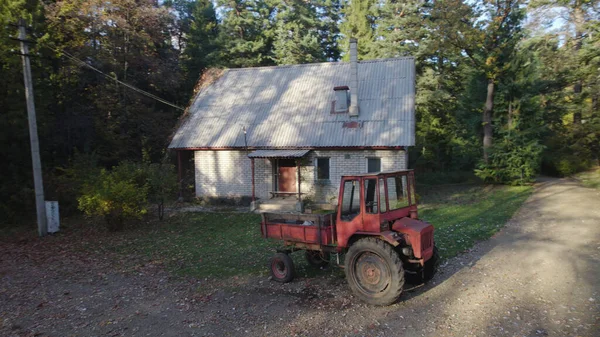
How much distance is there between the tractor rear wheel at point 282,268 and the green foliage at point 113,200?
309 inches

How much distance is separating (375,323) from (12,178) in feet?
56.8

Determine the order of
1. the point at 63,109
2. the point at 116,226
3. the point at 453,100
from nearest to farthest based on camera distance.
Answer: the point at 116,226
the point at 63,109
the point at 453,100

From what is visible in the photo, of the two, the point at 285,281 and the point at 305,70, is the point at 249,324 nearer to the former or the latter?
the point at 285,281

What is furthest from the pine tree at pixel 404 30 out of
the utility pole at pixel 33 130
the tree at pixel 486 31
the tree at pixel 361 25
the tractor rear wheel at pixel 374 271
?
the tractor rear wheel at pixel 374 271

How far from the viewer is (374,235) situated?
652cm

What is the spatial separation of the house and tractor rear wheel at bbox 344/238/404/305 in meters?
9.97

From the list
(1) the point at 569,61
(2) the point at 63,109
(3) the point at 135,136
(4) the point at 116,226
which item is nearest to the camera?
(4) the point at 116,226

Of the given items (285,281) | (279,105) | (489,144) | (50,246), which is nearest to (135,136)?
(279,105)

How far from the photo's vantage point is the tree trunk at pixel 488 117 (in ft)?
71.0

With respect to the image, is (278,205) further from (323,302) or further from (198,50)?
(198,50)

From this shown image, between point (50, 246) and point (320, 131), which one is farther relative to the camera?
point (320, 131)

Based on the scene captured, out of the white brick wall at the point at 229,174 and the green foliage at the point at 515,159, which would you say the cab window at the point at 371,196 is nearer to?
the white brick wall at the point at 229,174

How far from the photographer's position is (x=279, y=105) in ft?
64.3

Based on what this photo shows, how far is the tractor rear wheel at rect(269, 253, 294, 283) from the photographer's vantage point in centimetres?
760
